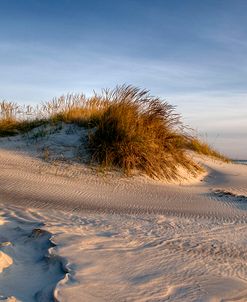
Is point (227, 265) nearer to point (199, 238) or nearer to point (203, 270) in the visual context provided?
point (203, 270)

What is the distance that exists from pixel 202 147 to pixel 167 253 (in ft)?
30.0

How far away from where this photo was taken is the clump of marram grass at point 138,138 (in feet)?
25.1

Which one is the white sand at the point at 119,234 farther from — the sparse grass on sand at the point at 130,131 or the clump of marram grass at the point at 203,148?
the clump of marram grass at the point at 203,148

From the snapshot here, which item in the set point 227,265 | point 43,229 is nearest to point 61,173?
point 43,229

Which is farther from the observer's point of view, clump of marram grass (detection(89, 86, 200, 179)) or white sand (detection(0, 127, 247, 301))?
clump of marram grass (detection(89, 86, 200, 179))

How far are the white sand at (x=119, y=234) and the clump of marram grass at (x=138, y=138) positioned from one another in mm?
402

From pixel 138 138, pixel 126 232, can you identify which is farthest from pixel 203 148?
pixel 126 232

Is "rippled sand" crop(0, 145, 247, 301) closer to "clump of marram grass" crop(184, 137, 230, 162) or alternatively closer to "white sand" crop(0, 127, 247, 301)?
"white sand" crop(0, 127, 247, 301)

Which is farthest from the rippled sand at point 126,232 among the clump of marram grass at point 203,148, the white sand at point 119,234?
the clump of marram grass at point 203,148

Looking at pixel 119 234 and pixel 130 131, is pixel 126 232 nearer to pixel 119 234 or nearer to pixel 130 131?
pixel 119 234

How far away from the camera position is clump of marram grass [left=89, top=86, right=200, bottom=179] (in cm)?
764

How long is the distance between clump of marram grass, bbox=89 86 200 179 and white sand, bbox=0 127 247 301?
1.32ft

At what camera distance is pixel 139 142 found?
7777mm

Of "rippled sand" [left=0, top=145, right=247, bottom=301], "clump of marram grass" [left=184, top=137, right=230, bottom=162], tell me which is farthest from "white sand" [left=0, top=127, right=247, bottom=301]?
"clump of marram grass" [left=184, top=137, right=230, bottom=162]
